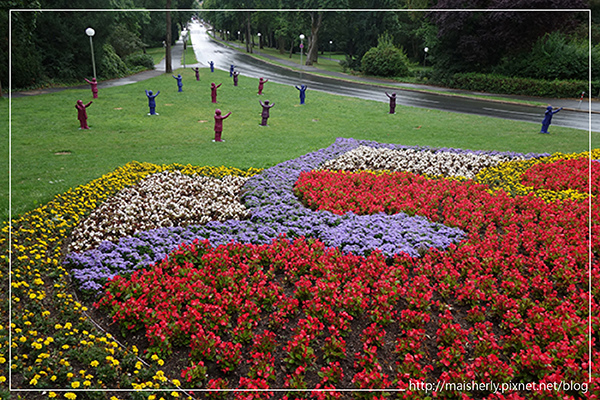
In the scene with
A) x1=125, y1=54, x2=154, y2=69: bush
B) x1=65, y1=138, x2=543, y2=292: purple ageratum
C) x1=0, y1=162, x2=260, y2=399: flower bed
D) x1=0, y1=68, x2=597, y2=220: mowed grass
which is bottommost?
x1=0, y1=162, x2=260, y2=399: flower bed

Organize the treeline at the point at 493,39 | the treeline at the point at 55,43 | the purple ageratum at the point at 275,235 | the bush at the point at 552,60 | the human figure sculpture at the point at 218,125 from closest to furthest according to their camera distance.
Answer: the purple ageratum at the point at 275,235 → the human figure sculpture at the point at 218,125 → the treeline at the point at 55,43 → the treeline at the point at 493,39 → the bush at the point at 552,60

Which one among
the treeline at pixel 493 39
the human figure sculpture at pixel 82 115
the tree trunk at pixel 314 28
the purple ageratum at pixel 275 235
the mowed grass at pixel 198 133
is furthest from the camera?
the tree trunk at pixel 314 28

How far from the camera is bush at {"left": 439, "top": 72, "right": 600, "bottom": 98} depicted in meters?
29.4

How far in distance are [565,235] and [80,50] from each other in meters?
33.4

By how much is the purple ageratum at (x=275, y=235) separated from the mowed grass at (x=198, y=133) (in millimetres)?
2993

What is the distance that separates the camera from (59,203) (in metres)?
8.06

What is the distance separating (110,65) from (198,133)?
75.0 feet

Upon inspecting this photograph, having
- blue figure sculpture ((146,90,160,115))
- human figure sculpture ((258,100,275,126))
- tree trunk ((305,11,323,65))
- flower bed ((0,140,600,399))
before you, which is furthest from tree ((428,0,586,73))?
flower bed ((0,140,600,399))

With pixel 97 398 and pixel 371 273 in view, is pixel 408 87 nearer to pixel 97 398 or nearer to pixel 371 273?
pixel 371 273

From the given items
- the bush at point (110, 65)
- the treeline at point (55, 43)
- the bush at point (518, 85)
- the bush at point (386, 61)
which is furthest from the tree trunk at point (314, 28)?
the bush at point (110, 65)

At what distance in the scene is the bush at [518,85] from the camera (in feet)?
96.5

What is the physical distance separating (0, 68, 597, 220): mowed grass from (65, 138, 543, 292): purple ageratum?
2993 mm

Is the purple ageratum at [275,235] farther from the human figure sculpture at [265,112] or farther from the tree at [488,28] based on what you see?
the tree at [488,28]

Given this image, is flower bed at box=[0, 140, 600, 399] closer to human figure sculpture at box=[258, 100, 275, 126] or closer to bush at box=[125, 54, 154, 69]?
human figure sculpture at box=[258, 100, 275, 126]
